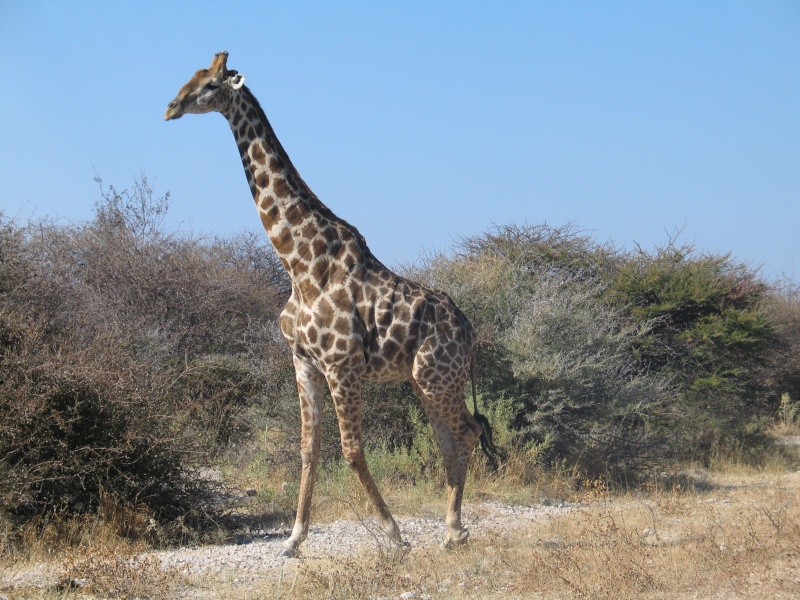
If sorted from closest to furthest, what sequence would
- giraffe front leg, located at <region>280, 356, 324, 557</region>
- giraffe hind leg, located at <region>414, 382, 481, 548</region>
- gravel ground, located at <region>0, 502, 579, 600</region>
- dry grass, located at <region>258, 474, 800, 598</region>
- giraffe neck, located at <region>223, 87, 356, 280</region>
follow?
dry grass, located at <region>258, 474, 800, 598</region>
gravel ground, located at <region>0, 502, 579, 600</region>
giraffe front leg, located at <region>280, 356, 324, 557</region>
giraffe neck, located at <region>223, 87, 356, 280</region>
giraffe hind leg, located at <region>414, 382, 481, 548</region>

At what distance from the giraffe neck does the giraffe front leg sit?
2.71ft

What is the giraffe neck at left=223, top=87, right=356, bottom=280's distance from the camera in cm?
751

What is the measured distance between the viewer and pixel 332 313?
7.31 metres

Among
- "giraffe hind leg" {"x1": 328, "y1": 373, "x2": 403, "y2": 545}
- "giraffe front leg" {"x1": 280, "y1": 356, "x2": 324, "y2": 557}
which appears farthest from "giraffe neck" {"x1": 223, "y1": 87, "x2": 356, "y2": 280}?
"giraffe hind leg" {"x1": 328, "y1": 373, "x2": 403, "y2": 545}

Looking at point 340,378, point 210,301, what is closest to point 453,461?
point 340,378

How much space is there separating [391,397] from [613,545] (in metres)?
4.89

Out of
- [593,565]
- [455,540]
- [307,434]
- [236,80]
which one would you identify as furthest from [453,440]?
[236,80]

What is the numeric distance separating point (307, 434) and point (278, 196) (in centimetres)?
198

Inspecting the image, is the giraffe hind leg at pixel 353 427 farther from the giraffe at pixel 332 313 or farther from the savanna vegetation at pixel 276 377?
the savanna vegetation at pixel 276 377

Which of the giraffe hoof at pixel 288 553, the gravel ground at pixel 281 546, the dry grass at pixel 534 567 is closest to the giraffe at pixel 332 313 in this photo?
the giraffe hoof at pixel 288 553

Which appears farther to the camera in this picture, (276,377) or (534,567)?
(276,377)

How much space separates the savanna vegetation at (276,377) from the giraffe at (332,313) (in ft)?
5.25

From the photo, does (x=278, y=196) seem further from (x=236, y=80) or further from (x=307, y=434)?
(x=307, y=434)

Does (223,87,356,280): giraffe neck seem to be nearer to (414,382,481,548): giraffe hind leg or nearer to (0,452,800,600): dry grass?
(414,382,481,548): giraffe hind leg
